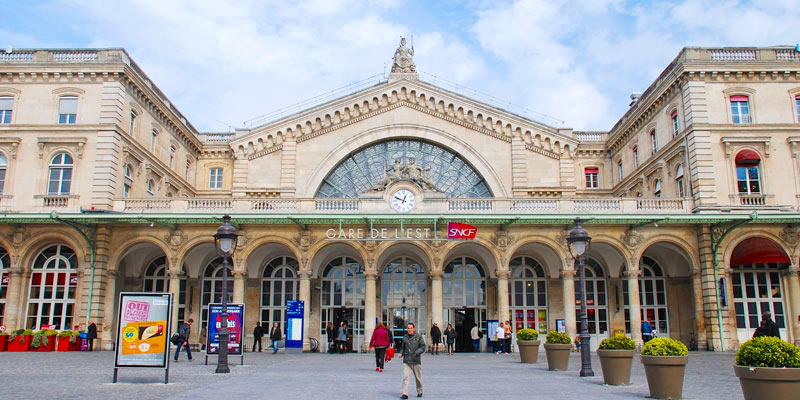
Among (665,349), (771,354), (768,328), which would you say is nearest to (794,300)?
(768,328)

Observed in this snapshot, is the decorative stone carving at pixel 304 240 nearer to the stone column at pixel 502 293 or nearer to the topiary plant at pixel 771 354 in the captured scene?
the stone column at pixel 502 293

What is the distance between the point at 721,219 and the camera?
31.5 m

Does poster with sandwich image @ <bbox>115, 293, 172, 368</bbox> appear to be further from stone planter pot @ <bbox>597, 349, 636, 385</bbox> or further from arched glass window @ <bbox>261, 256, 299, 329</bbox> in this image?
arched glass window @ <bbox>261, 256, 299, 329</bbox>

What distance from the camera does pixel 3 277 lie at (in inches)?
1357

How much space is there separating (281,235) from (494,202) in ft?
37.7

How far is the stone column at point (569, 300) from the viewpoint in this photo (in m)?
33.1

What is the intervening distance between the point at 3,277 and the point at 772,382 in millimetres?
36484

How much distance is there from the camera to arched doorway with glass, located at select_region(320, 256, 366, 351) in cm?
3738

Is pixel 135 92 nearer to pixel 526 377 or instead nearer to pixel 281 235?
pixel 281 235

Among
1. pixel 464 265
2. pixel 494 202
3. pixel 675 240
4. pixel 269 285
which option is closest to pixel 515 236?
pixel 494 202

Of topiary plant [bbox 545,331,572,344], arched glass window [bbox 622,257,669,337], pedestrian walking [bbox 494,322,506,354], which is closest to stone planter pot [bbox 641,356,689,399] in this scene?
topiary plant [bbox 545,331,572,344]

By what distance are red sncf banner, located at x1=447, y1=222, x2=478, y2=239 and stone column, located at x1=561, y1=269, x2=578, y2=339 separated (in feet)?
19.0

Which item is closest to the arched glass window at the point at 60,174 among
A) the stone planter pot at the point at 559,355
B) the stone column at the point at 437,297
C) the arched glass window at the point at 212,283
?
the arched glass window at the point at 212,283

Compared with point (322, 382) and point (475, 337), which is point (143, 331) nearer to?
point (322, 382)
